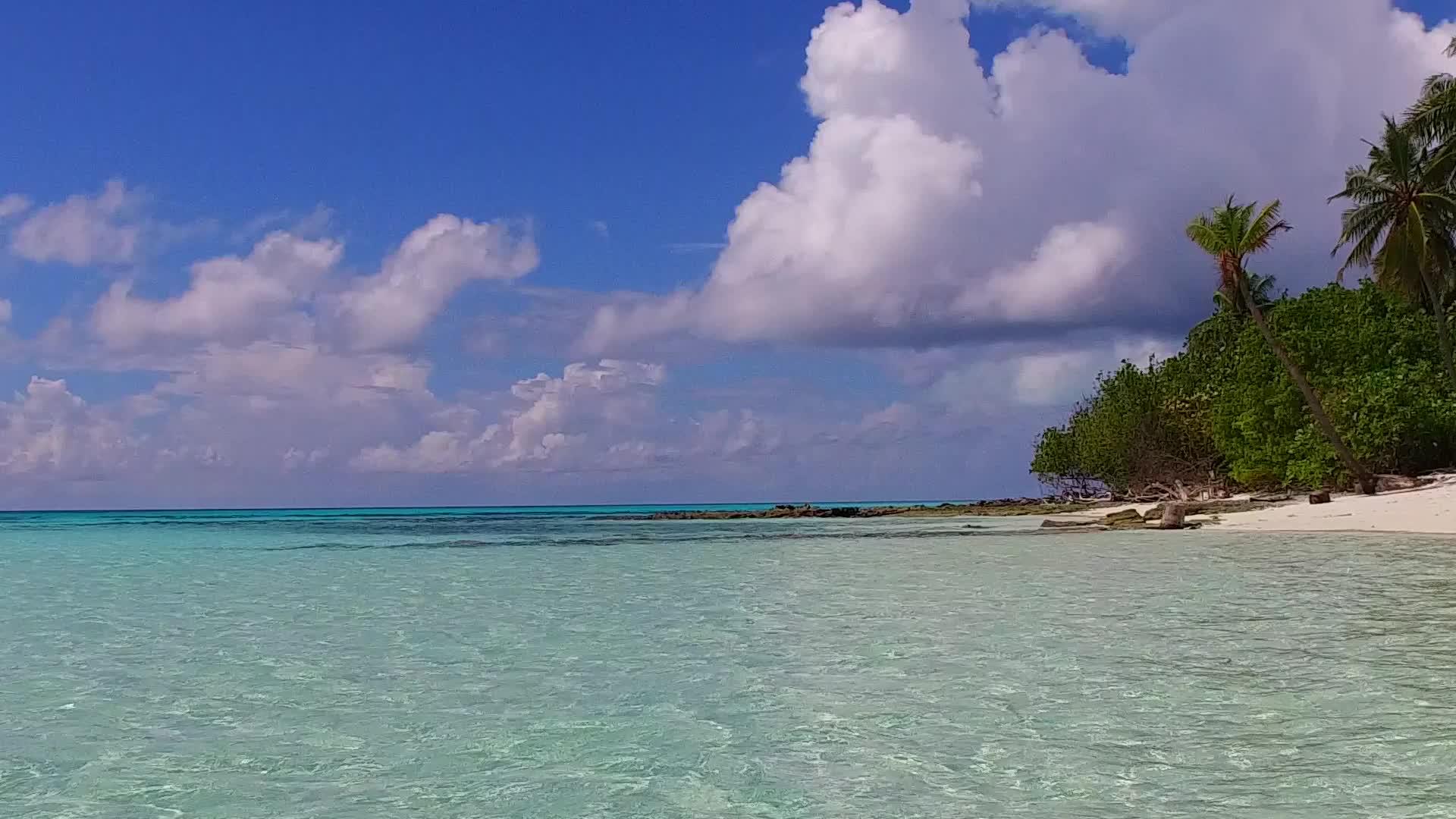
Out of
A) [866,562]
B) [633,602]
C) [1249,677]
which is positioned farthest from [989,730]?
[866,562]

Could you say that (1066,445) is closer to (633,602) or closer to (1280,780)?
(633,602)

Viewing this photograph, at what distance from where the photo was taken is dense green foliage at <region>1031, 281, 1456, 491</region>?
1587 inches

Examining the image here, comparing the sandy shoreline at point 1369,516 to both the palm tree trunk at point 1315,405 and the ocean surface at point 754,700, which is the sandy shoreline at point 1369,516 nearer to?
the palm tree trunk at point 1315,405

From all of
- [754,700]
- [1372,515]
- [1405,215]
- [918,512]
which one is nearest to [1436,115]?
[1405,215]

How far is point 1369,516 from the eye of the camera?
100 ft

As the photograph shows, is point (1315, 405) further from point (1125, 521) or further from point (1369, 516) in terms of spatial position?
point (1125, 521)

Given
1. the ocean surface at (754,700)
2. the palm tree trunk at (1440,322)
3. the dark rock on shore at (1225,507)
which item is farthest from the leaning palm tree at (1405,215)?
the ocean surface at (754,700)

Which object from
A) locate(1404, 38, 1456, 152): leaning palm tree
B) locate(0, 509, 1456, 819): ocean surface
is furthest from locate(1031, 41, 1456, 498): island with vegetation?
locate(0, 509, 1456, 819): ocean surface

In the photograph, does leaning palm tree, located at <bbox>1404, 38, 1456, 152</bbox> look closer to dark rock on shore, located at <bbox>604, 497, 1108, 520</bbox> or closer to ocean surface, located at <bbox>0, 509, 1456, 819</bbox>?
ocean surface, located at <bbox>0, 509, 1456, 819</bbox>

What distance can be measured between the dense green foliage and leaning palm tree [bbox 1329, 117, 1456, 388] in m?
1.88

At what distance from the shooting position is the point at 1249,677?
8.56 metres

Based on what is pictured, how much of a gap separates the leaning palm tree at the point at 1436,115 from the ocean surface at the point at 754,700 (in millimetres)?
20531

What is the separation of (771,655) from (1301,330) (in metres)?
43.8

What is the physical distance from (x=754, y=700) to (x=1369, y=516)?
28.5m
